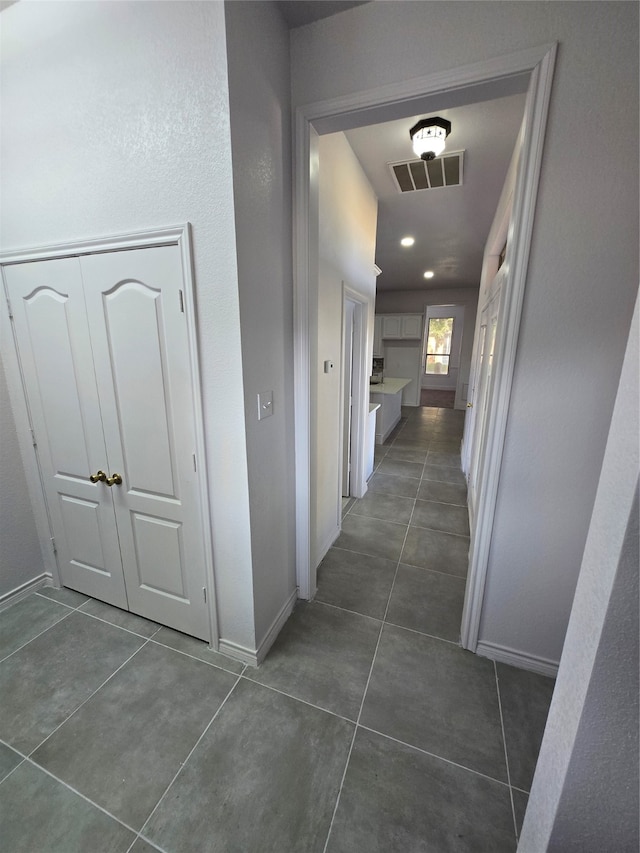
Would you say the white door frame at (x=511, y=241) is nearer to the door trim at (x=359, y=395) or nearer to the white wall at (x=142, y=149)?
the white wall at (x=142, y=149)

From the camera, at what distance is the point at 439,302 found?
8039 millimetres

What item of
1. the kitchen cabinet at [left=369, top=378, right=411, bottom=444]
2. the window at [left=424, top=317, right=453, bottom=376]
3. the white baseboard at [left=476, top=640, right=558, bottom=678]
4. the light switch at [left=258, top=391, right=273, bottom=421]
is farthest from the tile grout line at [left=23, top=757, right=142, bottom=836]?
the window at [left=424, top=317, right=453, bottom=376]

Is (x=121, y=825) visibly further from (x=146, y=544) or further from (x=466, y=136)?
(x=466, y=136)

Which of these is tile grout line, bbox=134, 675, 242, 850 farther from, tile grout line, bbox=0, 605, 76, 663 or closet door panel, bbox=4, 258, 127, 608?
tile grout line, bbox=0, 605, 76, 663

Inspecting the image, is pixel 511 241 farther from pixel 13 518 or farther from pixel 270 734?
pixel 13 518

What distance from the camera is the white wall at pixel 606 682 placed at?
63cm

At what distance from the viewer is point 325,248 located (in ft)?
6.98

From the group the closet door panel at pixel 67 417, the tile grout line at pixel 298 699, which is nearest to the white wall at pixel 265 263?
the tile grout line at pixel 298 699

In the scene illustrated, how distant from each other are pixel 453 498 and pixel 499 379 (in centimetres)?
243

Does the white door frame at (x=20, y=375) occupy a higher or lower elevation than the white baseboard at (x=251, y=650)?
higher

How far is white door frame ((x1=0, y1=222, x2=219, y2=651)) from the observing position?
1379mm

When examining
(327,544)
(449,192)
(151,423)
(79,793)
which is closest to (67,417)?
(151,423)

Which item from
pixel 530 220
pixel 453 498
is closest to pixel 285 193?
pixel 530 220

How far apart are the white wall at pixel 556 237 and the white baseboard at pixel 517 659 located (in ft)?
0.16
